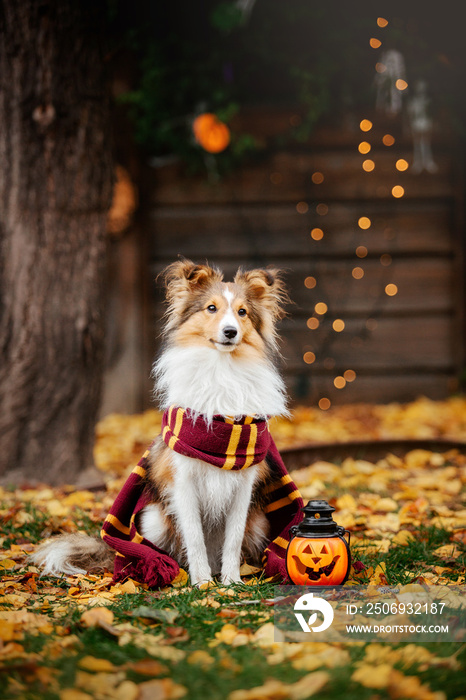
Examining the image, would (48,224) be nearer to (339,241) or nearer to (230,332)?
(230,332)

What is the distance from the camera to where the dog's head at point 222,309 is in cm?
244

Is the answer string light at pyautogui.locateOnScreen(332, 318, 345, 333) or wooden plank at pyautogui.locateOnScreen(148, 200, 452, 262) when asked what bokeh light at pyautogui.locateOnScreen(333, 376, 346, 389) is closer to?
string light at pyautogui.locateOnScreen(332, 318, 345, 333)

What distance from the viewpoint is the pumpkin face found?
223cm

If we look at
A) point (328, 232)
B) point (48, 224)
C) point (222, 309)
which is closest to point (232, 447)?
point (222, 309)

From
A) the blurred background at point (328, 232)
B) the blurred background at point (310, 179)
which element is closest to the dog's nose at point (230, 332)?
the blurred background at point (310, 179)

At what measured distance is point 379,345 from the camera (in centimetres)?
700

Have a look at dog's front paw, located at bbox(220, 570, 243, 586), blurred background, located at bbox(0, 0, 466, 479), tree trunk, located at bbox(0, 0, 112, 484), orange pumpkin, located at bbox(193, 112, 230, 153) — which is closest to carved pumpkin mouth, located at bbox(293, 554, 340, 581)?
dog's front paw, located at bbox(220, 570, 243, 586)

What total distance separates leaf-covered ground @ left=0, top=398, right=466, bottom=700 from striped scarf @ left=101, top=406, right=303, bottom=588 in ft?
0.27

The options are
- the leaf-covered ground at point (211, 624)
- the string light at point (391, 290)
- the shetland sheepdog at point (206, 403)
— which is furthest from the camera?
the string light at point (391, 290)

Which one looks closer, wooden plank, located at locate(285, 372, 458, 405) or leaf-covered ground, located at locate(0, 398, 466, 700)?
leaf-covered ground, located at locate(0, 398, 466, 700)

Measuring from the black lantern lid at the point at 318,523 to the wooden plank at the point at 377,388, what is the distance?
4624 millimetres

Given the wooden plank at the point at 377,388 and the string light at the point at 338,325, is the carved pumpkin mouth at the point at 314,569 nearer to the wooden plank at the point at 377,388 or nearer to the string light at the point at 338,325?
the wooden plank at the point at 377,388

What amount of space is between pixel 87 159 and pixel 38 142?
0.31 metres

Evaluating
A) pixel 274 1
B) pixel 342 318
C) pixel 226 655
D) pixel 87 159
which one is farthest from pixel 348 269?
pixel 226 655
